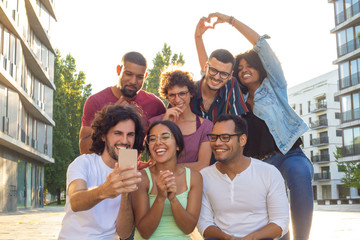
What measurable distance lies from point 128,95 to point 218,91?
95 cm

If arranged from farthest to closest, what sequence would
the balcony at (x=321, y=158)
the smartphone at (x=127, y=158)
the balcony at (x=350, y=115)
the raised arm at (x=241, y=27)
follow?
the balcony at (x=321, y=158)
the balcony at (x=350, y=115)
the raised arm at (x=241, y=27)
the smartphone at (x=127, y=158)

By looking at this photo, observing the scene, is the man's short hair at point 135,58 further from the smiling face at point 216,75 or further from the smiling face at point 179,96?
the smiling face at point 216,75

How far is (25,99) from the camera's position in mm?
32312

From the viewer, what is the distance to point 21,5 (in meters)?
30.1

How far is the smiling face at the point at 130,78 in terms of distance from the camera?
491cm

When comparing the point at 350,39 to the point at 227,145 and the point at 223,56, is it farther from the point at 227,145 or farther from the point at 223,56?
the point at 227,145

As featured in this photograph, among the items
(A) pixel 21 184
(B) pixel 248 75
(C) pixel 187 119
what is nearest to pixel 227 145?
(C) pixel 187 119

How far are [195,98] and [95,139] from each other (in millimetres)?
1326

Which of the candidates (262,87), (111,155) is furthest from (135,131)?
(262,87)

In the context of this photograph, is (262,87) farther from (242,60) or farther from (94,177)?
(94,177)

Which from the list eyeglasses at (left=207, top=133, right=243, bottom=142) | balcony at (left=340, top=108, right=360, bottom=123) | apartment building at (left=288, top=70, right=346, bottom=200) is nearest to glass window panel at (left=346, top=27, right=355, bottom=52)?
balcony at (left=340, top=108, right=360, bottom=123)

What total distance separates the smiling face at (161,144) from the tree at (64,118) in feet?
136

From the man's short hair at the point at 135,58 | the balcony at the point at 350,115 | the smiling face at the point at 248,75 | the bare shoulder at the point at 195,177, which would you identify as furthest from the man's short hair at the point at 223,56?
the balcony at the point at 350,115

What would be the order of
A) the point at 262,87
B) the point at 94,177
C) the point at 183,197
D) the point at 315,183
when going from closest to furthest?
the point at 94,177, the point at 183,197, the point at 262,87, the point at 315,183
